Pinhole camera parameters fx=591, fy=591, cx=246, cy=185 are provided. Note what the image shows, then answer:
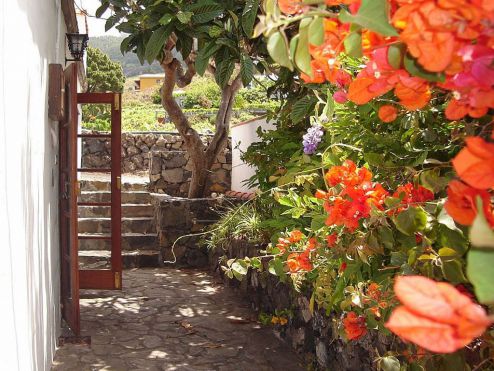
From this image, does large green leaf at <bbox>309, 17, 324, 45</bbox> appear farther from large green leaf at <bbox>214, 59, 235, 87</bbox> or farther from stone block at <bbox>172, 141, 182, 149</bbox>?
stone block at <bbox>172, 141, 182, 149</bbox>

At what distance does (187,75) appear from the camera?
7488 millimetres

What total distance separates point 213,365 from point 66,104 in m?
2.08

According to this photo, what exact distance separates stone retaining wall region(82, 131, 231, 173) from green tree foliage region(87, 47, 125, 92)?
17339 mm

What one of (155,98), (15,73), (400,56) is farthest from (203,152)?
(155,98)

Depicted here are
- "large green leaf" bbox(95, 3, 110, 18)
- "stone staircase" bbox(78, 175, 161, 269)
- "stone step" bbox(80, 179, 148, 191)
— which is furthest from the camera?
"stone step" bbox(80, 179, 148, 191)

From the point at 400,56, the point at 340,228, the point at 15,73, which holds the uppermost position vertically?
the point at 15,73

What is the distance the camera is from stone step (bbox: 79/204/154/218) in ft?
26.6

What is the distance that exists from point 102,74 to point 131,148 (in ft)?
62.7

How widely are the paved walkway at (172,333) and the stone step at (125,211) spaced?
7.03ft

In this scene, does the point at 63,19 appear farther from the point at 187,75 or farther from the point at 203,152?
the point at 203,152

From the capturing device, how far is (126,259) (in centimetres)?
724

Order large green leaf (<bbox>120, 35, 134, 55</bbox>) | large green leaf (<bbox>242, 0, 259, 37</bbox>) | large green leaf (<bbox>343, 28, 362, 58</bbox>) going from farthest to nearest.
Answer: large green leaf (<bbox>120, 35, 134, 55</bbox>)
large green leaf (<bbox>242, 0, 259, 37</bbox>)
large green leaf (<bbox>343, 28, 362, 58</bbox>)

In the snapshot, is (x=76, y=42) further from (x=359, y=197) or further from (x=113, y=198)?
(x=359, y=197)

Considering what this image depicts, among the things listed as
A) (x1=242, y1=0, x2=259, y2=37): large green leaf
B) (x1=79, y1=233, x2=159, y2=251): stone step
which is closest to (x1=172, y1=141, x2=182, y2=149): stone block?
(x1=79, y1=233, x2=159, y2=251): stone step
